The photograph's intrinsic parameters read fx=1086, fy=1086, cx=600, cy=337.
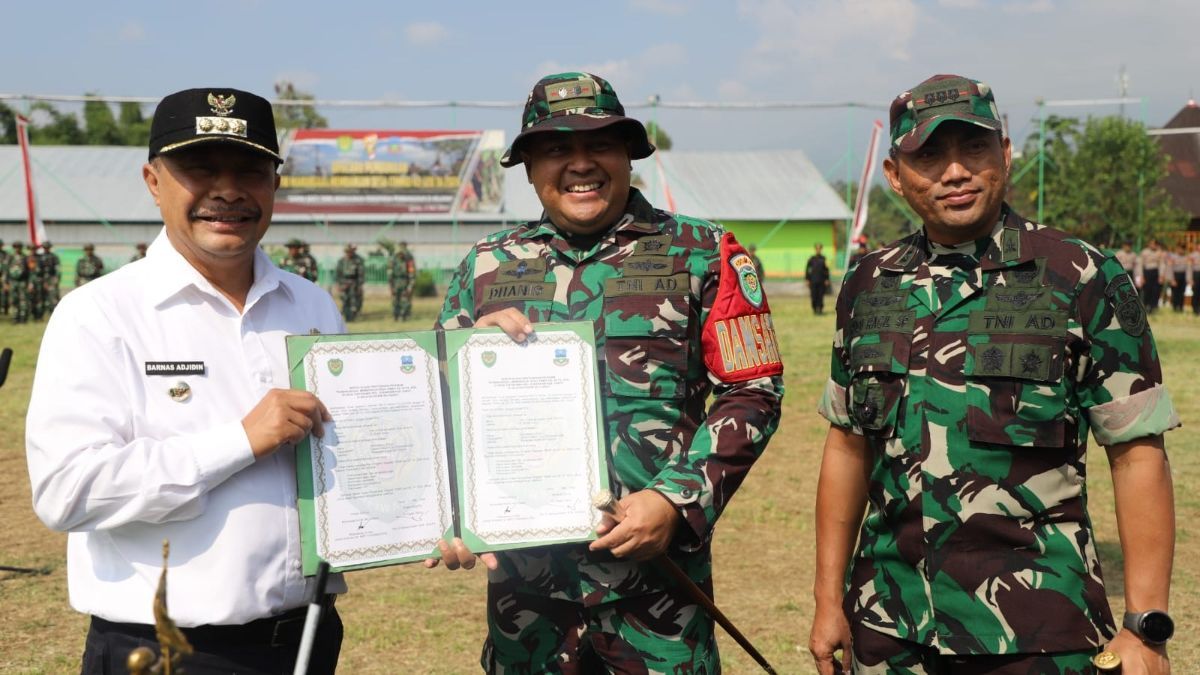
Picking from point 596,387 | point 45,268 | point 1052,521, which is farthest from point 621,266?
point 45,268

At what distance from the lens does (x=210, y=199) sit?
2.40 meters

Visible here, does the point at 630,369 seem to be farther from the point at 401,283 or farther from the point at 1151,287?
the point at 1151,287

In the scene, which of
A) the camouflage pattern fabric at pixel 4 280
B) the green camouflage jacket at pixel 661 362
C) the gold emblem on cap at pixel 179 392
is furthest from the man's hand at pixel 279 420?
the camouflage pattern fabric at pixel 4 280

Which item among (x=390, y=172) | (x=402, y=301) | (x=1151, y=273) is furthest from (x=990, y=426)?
(x=390, y=172)

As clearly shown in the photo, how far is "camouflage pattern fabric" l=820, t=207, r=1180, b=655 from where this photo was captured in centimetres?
242

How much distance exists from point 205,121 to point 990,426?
186cm

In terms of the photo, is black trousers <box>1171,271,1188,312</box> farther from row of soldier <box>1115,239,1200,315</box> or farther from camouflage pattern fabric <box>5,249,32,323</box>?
camouflage pattern fabric <box>5,249,32,323</box>

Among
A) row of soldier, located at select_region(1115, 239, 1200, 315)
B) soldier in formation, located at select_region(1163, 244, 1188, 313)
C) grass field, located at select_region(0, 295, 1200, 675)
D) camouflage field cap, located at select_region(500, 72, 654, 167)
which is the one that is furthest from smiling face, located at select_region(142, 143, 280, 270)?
soldier in formation, located at select_region(1163, 244, 1188, 313)

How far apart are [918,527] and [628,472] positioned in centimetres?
72

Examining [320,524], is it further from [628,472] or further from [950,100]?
[950,100]

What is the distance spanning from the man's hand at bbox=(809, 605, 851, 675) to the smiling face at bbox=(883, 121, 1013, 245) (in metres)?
0.98

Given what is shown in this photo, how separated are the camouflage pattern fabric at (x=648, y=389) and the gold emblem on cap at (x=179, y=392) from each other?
2.87 feet

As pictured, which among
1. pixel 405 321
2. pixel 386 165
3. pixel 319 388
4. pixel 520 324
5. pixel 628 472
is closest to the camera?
pixel 319 388

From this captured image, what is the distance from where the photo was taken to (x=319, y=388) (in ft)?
7.70
